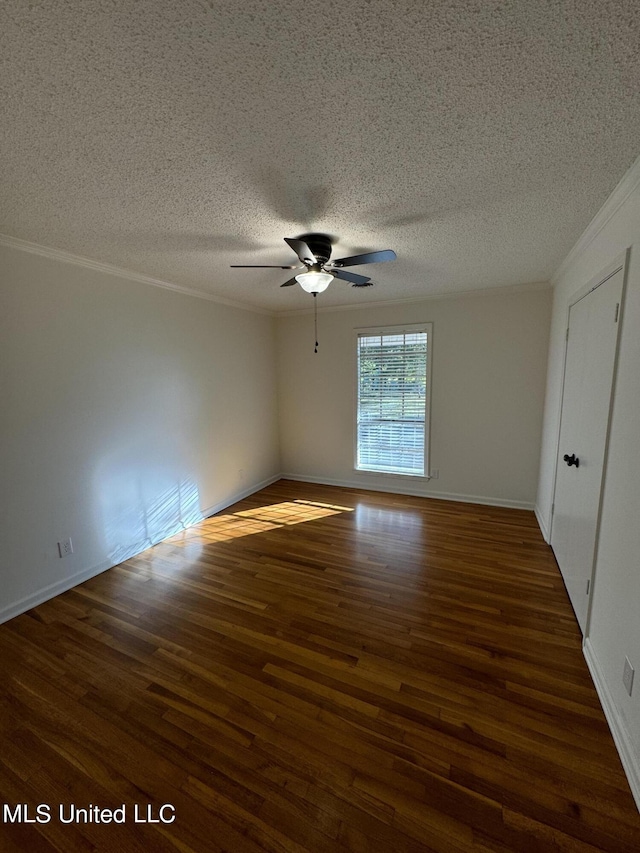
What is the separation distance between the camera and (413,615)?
2.31 m

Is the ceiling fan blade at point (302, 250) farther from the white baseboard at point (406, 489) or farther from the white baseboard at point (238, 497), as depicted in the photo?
the white baseboard at point (406, 489)

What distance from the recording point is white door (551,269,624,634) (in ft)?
6.10

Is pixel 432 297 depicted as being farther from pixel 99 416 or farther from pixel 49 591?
pixel 49 591

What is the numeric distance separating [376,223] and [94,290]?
225 centimetres

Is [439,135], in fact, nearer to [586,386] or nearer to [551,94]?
[551,94]

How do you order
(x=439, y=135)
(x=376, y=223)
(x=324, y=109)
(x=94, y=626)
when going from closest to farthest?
(x=324, y=109)
(x=439, y=135)
(x=376, y=223)
(x=94, y=626)

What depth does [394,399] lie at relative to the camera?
177 inches

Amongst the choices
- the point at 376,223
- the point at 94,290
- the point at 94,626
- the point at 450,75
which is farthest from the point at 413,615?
the point at 94,290

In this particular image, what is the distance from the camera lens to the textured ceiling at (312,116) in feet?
2.94

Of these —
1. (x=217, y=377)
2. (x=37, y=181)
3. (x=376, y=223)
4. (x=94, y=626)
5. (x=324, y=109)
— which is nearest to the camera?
(x=324, y=109)

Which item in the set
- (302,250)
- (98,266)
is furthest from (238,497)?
(302,250)

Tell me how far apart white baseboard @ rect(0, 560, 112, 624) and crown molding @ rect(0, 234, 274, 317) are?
2386 mm

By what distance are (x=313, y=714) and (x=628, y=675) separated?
4.50 feet

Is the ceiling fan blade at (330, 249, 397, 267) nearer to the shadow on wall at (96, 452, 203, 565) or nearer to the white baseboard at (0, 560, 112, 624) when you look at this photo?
the shadow on wall at (96, 452, 203, 565)
